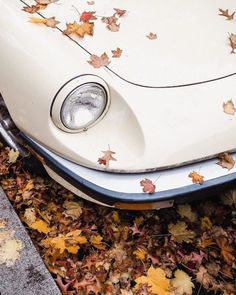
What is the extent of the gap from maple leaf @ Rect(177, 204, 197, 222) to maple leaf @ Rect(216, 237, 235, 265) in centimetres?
21

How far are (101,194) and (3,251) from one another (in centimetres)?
69

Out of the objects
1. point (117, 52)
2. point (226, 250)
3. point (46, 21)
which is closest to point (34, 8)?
point (46, 21)

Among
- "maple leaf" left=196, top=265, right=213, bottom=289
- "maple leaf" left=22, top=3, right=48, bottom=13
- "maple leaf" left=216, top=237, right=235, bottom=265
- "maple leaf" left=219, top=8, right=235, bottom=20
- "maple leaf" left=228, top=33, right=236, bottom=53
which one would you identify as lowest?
"maple leaf" left=196, top=265, right=213, bottom=289

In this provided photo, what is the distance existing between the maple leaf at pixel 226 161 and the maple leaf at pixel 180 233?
62cm

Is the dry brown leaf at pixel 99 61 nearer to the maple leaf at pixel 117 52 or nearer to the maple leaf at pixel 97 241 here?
the maple leaf at pixel 117 52

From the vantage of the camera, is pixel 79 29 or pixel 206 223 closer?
pixel 79 29

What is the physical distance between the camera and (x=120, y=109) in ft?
6.15

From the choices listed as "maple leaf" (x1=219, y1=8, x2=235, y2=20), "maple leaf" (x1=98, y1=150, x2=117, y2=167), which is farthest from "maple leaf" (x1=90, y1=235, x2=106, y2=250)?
"maple leaf" (x1=219, y1=8, x2=235, y2=20)

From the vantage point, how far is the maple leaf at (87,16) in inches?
82.2

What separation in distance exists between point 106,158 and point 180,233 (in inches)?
32.9

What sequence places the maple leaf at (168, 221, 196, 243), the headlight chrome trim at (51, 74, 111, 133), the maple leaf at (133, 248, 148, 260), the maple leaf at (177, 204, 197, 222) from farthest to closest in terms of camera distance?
the maple leaf at (177, 204, 197, 222) < the maple leaf at (168, 221, 196, 243) < the maple leaf at (133, 248, 148, 260) < the headlight chrome trim at (51, 74, 111, 133)

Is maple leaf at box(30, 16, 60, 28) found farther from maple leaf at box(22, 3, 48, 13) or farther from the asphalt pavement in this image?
the asphalt pavement

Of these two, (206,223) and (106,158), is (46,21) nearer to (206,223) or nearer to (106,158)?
(106,158)

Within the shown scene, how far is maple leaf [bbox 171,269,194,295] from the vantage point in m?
2.12
